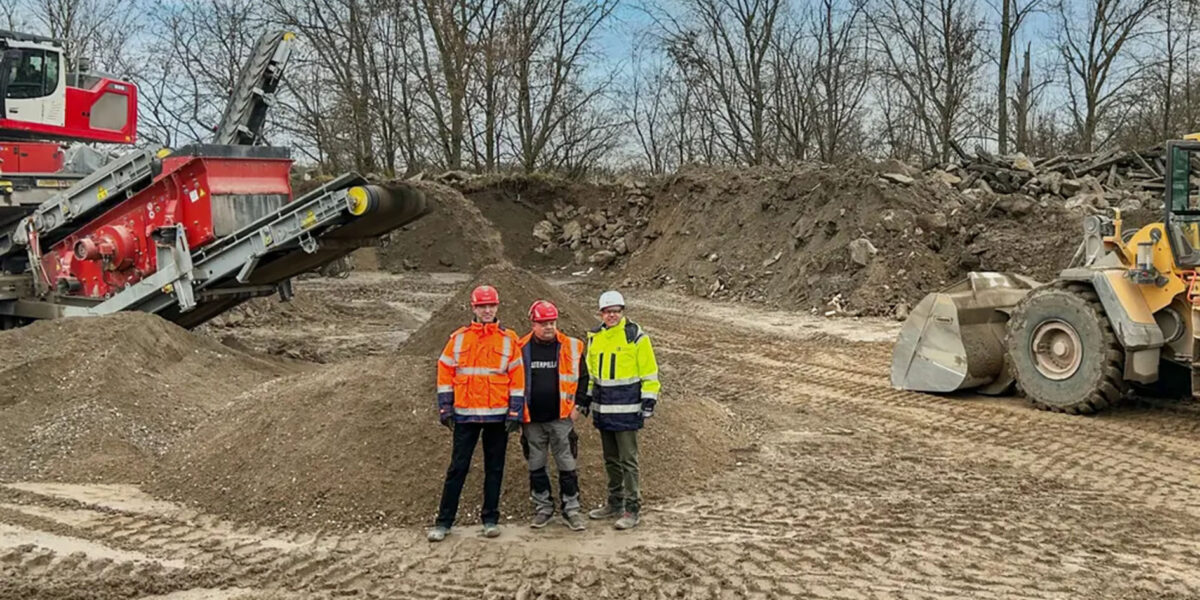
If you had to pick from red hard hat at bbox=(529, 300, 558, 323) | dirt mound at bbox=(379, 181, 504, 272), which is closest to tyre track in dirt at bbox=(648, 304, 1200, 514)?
red hard hat at bbox=(529, 300, 558, 323)

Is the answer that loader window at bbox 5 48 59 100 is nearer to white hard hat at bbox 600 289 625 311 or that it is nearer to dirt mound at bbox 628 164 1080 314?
white hard hat at bbox 600 289 625 311

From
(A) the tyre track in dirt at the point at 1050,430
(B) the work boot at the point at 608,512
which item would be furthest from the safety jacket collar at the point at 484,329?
(A) the tyre track in dirt at the point at 1050,430

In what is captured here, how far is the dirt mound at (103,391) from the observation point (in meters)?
6.83

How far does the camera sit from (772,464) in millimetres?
6965

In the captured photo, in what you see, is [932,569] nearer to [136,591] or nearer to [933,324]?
[136,591]

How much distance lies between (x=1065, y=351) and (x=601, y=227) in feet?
63.4

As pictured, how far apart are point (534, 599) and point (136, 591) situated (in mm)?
1916

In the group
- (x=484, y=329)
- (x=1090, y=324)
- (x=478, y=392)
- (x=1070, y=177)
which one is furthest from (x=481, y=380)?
(x=1070, y=177)

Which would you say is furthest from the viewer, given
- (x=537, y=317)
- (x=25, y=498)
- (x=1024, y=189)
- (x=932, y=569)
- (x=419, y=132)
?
(x=419, y=132)

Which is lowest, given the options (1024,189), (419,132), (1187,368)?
(1187,368)

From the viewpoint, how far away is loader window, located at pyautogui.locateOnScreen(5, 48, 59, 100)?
37.4ft

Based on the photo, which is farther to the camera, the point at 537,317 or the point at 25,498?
the point at 25,498

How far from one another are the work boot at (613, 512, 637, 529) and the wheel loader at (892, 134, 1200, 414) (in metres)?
4.73

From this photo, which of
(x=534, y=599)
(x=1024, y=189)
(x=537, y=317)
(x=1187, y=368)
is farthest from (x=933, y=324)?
(x=1024, y=189)
